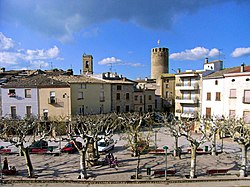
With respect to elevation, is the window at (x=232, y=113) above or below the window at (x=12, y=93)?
below

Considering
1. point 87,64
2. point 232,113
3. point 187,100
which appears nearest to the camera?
Answer: point 232,113

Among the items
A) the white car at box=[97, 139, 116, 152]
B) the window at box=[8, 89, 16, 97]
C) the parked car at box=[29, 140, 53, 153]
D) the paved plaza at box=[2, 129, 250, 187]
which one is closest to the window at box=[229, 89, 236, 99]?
the paved plaza at box=[2, 129, 250, 187]

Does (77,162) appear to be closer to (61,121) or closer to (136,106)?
(61,121)

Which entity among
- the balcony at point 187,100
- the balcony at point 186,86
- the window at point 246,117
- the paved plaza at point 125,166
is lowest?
the paved plaza at point 125,166

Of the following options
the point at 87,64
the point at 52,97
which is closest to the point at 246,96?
the point at 52,97

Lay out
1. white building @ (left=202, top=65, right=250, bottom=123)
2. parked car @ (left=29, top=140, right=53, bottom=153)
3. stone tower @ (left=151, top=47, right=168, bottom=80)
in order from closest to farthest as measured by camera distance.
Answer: parked car @ (left=29, top=140, right=53, bottom=153) < white building @ (left=202, top=65, right=250, bottom=123) < stone tower @ (left=151, top=47, right=168, bottom=80)

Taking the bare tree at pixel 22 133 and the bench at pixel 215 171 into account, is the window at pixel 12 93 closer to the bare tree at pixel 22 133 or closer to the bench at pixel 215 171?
the bare tree at pixel 22 133

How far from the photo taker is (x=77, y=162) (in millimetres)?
20250

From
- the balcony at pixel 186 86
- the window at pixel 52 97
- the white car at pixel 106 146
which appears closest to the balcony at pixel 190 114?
the balcony at pixel 186 86

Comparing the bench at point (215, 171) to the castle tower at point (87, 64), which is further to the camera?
the castle tower at point (87, 64)

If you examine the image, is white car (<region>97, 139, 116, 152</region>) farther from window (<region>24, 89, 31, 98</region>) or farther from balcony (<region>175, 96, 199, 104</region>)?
balcony (<region>175, 96, 199, 104</region>)

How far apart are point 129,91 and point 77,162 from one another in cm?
2485

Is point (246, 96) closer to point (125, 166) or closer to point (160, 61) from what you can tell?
point (125, 166)

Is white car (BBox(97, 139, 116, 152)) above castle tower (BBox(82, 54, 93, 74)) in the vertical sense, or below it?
below
